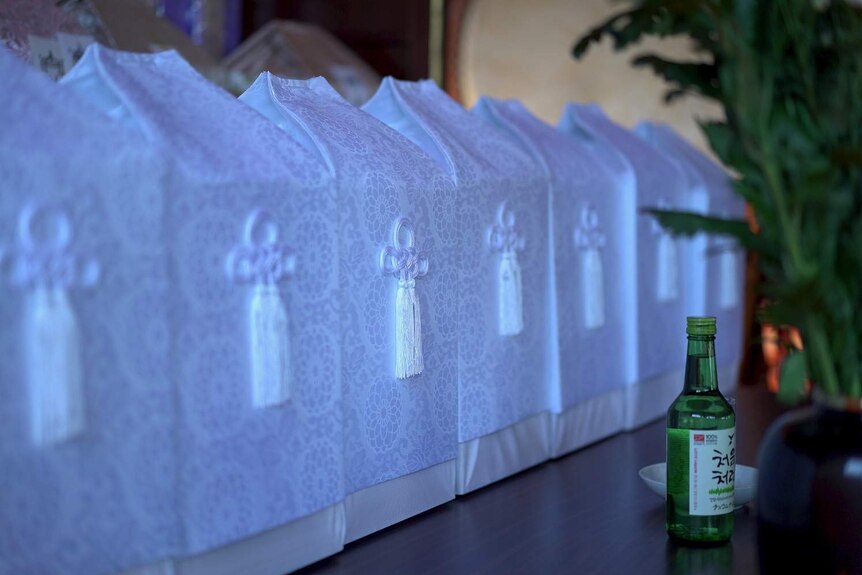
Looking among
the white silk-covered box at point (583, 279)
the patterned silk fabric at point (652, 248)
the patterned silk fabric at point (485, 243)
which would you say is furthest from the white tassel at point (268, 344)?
the patterned silk fabric at point (652, 248)

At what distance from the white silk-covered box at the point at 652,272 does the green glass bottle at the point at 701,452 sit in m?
0.68

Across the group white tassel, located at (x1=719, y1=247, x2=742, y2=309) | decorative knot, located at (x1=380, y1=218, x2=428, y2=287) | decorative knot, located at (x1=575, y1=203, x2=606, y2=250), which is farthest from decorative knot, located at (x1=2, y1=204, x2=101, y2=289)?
white tassel, located at (x1=719, y1=247, x2=742, y2=309)

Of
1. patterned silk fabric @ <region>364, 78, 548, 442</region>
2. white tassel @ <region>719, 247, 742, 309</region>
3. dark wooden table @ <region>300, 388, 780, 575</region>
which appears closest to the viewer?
dark wooden table @ <region>300, 388, 780, 575</region>

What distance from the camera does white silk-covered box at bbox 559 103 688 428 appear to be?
6.12 feet

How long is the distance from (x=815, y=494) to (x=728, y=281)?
147 centimetres

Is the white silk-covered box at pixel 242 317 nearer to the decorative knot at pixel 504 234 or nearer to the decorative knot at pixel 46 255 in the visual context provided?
the decorative knot at pixel 46 255

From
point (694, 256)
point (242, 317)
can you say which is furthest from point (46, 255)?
point (694, 256)

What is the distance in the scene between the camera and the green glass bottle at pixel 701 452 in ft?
3.67

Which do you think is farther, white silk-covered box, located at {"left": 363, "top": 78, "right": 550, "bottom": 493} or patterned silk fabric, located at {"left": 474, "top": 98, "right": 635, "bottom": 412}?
patterned silk fabric, located at {"left": 474, "top": 98, "right": 635, "bottom": 412}

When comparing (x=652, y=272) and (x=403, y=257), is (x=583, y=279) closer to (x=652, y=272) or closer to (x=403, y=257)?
(x=652, y=272)

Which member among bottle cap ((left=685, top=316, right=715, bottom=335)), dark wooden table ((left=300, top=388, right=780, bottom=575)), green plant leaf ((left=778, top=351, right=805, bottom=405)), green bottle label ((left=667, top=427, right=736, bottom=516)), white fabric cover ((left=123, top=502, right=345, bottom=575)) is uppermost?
bottle cap ((left=685, top=316, right=715, bottom=335))

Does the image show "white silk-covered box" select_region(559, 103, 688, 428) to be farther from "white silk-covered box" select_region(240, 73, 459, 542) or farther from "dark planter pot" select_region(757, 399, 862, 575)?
"dark planter pot" select_region(757, 399, 862, 575)

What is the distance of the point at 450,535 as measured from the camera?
3.98ft

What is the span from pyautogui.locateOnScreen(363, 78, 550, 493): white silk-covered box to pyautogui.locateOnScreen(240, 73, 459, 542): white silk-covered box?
54 millimetres
